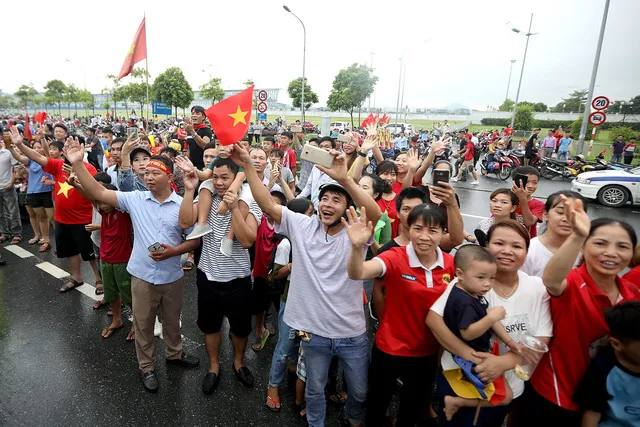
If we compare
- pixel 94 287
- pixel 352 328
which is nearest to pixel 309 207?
pixel 352 328

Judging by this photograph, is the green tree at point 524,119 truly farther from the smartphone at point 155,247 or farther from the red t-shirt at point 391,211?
the smartphone at point 155,247

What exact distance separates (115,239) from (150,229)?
2.74ft

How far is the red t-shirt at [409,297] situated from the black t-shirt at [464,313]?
211 mm

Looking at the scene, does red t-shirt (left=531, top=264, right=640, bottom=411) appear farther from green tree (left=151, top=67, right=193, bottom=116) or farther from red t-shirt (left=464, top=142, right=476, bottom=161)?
green tree (left=151, top=67, right=193, bottom=116)

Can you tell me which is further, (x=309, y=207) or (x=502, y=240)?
(x=309, y=207)

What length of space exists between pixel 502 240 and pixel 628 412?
3.11ft

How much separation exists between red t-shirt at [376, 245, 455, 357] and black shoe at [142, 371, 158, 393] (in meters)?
2.02

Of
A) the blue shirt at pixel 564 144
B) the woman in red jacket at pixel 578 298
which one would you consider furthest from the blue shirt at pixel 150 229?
the blue shirt at pixel 564 144

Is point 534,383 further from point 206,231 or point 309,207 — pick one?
point 206,231

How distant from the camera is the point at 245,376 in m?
3.08

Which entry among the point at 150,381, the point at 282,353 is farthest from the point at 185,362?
the point at 282,353

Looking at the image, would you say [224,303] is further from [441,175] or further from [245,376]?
[441,175]

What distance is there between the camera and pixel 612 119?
4262cm

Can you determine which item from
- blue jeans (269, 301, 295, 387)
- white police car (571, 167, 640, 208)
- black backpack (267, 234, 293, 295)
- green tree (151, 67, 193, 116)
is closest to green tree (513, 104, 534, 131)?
white police car (571, 167, 640, 208)
